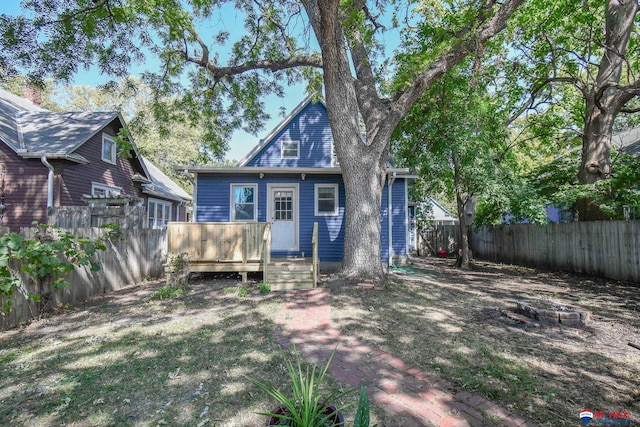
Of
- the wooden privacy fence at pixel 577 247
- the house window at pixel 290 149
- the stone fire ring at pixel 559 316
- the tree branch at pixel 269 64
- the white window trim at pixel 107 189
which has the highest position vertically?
the tree branch at pixel 269 64

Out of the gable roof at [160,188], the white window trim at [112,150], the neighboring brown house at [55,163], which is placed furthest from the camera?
the gable roof at [160,188]

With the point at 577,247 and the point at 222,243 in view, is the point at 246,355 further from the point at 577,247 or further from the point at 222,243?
the point at 577,247

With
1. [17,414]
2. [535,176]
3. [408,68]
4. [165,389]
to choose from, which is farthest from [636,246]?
[17,414]

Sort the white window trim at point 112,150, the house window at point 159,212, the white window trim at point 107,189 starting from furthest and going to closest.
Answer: the house window at point 159,212 → the white window trim at point 112,150 → the white window trim at point 107,189

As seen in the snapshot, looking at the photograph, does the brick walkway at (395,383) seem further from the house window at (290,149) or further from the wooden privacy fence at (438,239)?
the wooden privacy fence at (438,239)

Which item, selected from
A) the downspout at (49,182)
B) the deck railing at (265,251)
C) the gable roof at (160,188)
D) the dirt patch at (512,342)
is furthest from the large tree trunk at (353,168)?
the gable roof at (160,188)

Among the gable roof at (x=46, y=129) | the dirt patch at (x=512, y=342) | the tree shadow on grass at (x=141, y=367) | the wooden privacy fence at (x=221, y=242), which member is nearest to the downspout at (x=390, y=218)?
the dirt patch at (x=512, y=342)

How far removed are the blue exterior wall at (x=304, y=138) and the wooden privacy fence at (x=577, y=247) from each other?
26.3 ft

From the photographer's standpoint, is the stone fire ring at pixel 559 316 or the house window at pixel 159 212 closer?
the stone fire ring at pixel 559 316

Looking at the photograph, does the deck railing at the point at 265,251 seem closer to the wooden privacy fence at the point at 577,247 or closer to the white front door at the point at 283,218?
the white front door at the point at 283,218

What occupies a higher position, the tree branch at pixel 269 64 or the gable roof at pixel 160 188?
the tree branch at pixel 269 64

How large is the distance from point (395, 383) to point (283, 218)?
Answer: 780 centimetres

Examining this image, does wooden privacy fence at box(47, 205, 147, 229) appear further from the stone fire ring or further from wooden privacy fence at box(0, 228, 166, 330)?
the stone fire ring

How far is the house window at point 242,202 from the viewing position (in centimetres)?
1035
